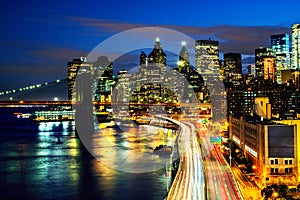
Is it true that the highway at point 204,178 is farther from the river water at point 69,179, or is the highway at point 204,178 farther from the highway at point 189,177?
the river water at point 69,179

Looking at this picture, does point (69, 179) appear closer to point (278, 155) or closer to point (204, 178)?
point (204, 178)

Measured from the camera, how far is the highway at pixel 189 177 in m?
6.86

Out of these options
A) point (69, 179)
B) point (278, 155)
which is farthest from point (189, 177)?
point (69, 179)

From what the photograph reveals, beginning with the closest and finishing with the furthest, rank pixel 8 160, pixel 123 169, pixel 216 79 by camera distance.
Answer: pixel 123 169 → pixel 8 160 → pixel 216 79

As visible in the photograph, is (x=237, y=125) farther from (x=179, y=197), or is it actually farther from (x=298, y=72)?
(x=298, y=72)

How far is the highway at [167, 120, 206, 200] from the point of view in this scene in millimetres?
6860

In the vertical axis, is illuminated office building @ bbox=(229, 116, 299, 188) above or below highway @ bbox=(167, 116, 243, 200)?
above

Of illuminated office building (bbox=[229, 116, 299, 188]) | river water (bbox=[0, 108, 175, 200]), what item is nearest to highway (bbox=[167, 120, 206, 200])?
river water (bbox=[0, 108, 175, 200])

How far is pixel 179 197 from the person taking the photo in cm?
672

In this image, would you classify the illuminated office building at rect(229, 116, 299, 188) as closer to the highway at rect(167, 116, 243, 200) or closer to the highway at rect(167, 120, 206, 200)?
the highway at rect(167, 116, 243, 200)

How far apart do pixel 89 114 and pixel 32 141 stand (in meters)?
11.9

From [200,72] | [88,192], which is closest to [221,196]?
[88,192]

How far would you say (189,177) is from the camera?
827 centimetres

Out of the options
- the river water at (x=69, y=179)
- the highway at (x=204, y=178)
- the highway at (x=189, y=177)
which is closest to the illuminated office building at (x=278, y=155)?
the highway at (x=204, y=178)
